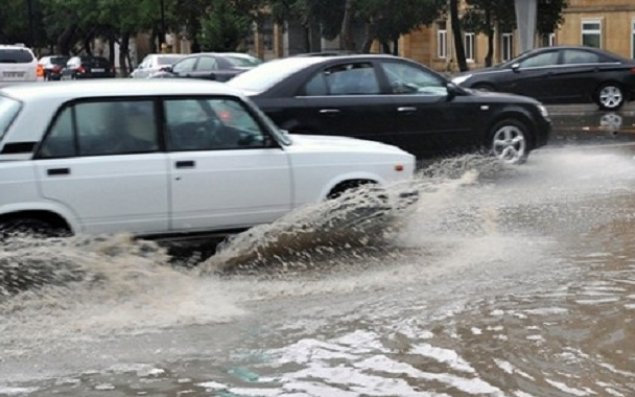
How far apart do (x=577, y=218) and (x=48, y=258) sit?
5.34 metres

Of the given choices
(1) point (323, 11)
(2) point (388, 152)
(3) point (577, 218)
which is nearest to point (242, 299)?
(2) point (388, 152)

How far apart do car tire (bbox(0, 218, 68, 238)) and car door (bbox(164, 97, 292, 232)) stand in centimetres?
90

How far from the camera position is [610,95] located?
23.2m

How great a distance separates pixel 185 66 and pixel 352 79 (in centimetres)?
1525

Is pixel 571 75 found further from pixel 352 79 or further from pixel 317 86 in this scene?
pixel 317 86

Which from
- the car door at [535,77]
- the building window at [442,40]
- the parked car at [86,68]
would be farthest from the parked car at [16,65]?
the building window at [442,40]

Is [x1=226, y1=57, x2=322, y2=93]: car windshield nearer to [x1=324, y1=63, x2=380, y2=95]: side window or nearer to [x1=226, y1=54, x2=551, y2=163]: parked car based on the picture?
[x1=226, y1=54, x2=551, y2=163]: parked car

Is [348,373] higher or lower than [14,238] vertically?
lower

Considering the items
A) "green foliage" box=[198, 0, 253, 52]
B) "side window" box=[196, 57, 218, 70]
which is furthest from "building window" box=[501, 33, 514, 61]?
"side window" box=[196, 57, 218, 70]

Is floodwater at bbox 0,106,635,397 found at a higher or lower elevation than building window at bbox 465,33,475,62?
lower

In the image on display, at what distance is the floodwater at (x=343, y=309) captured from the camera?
18.4ft

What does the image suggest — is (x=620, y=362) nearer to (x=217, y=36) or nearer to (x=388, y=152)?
(x=388, y=152)

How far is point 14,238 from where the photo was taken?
7.29 m

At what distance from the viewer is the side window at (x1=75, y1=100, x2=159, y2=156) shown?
772 centimetres
